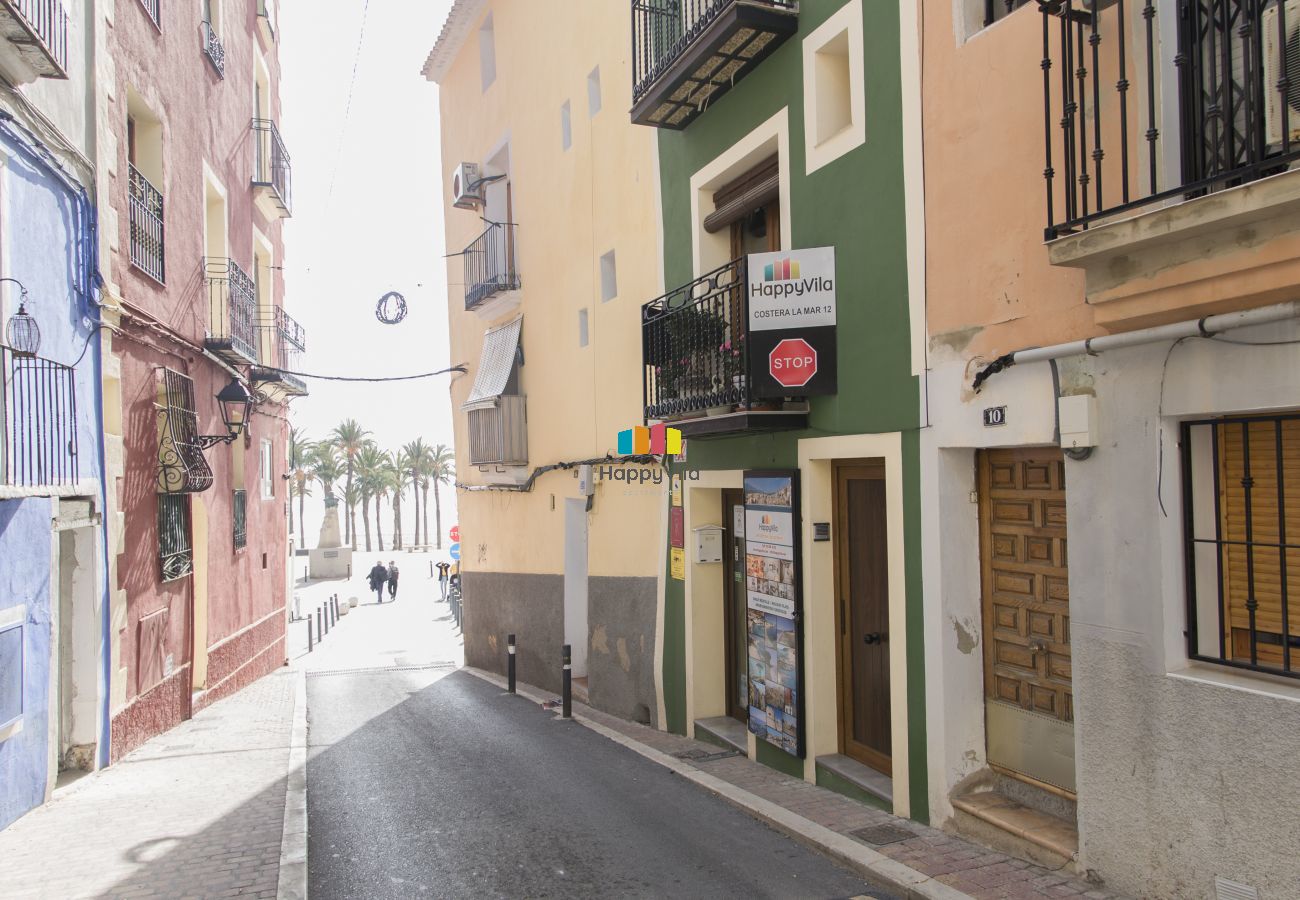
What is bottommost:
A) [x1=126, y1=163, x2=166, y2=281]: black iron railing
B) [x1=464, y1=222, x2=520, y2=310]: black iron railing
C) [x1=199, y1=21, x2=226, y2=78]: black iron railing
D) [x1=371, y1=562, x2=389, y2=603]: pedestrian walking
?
[x1=371, y1=562, x2=389, y2=603]: pedestrian walking

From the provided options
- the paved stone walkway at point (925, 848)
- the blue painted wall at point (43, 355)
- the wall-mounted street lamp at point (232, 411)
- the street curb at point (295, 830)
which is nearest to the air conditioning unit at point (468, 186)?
the wall-mounted street lamp at point (232, 411)

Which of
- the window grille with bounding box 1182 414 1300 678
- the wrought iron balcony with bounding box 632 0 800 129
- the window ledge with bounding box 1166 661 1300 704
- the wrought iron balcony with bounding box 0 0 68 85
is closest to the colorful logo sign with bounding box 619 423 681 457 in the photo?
the wrought iron balcony with bounding box 632 0 800 129

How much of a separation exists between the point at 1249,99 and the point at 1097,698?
126 inches

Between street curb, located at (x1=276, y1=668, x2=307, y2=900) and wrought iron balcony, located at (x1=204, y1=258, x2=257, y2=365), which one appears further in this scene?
wrought iron balcony, located at (x1=204, y1=258, x2=257, y2=365)

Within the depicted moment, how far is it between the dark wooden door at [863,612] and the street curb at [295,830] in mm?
4457

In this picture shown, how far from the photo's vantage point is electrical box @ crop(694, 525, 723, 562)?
1054 cm

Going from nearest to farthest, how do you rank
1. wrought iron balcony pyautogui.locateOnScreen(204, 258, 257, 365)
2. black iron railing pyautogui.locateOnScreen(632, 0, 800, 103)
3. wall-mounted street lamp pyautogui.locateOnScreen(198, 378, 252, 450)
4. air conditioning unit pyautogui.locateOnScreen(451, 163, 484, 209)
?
black iron railing pyautogui.locateOnScreen(632, 0, 800, 103) < wall-mounted street lamp pyautogui.locateOnScreen(198, 378, 252, 450) < wrought iron balcony pyautogui.locateOnScreen(204, 258, 257, 365) < air conditioning unit pyautogui.locateOnScreen(451, 163, 484, 209)

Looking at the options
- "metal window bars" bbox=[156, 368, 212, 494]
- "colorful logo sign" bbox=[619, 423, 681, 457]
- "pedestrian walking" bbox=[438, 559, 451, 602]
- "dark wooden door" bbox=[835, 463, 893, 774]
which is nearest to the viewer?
"dark wooden door" bbox=[835, 463, 893, 774]

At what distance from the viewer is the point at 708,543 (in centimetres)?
1056

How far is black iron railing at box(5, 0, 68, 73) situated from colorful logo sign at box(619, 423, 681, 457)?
633 centimetres

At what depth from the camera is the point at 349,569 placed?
51.7 metres

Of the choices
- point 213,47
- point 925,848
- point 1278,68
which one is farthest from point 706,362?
point 213,47

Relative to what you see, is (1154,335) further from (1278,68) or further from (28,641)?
(28,641)

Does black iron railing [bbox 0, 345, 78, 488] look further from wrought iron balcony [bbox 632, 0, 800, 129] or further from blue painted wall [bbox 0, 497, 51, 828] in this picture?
wrought iron balcony [bbox 632, 0, 800, 129]
